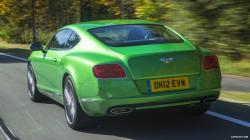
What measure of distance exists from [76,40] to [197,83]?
1915 millimetres

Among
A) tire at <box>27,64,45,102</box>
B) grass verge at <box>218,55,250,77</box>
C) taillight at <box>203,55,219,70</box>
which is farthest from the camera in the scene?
grass verge at <box>218,55,250,77</box>

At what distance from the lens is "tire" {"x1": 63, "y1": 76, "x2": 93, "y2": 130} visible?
285 inches

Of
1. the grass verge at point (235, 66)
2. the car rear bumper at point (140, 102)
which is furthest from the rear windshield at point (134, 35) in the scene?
the grass verge at point (235, 66)

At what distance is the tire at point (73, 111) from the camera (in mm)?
7230

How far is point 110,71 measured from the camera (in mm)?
6703

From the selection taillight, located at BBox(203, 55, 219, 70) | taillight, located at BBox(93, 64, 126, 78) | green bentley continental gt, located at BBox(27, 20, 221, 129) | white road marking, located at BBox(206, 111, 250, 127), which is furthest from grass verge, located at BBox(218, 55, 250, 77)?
taillight, located at BBox(93, 64, 126, 78)

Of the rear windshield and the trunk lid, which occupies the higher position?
the rear windshield

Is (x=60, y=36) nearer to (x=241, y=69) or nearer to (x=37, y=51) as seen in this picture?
(x=37, y=51)

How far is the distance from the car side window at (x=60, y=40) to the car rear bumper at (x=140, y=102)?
1.64 m

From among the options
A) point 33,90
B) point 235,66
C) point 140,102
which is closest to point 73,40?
point 140,102

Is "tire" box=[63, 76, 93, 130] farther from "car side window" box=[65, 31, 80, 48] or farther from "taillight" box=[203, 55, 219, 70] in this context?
"taillight" box=[203, 55, 219, 70]

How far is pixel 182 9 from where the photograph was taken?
1590 centimetres

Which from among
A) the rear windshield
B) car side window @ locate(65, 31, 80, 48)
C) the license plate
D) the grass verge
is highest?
the rear windshield

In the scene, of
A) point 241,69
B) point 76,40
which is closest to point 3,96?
point 76,40
